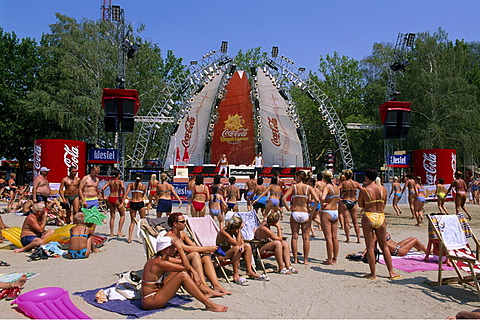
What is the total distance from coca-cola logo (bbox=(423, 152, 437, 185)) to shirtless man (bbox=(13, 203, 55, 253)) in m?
19.7

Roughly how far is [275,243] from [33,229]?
461cm

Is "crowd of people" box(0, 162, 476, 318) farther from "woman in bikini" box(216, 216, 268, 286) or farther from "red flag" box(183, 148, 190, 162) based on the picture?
"red flag" box(183, 148, 190, 162)

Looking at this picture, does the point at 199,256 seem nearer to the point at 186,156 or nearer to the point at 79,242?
the point at 79,242

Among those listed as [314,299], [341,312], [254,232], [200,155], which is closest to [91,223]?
[254,232]

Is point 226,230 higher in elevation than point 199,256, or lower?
higher

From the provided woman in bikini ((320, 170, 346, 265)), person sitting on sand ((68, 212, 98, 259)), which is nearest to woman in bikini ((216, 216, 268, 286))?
woman in bikini ((320, 170, 346, 265))

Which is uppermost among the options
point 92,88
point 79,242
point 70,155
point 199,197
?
point 92,88

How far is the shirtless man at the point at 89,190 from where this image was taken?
8.52m

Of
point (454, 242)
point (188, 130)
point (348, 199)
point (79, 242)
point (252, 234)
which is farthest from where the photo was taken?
point (188, 130)

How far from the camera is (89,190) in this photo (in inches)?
Answer: 340

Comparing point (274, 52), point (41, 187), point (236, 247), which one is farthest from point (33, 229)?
point (274, 52)

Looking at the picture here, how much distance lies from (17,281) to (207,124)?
23.1 m

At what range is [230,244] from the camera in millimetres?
5426

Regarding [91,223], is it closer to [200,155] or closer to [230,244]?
[230,244]
